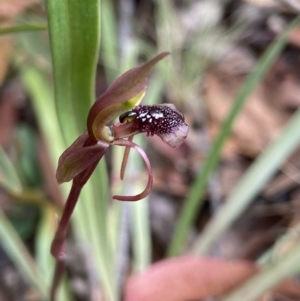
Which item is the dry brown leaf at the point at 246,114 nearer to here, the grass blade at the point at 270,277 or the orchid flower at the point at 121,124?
the grass blade at the point at 270,277

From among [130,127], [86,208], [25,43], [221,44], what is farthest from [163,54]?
[221,44]

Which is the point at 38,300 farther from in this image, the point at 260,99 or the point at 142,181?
the point at 260,99

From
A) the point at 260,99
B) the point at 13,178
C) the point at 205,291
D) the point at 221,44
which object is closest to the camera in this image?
the point at 205,291

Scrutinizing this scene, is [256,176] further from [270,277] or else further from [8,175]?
[8,175]

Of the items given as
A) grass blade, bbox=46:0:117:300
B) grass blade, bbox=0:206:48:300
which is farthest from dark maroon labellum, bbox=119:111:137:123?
grass blade, bbox=0:206:48:300

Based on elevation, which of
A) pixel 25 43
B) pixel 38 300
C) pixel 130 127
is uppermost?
pixel 130 127

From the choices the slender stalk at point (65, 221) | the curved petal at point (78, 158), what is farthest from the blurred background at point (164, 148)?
the curved petal at point (78, 158)
